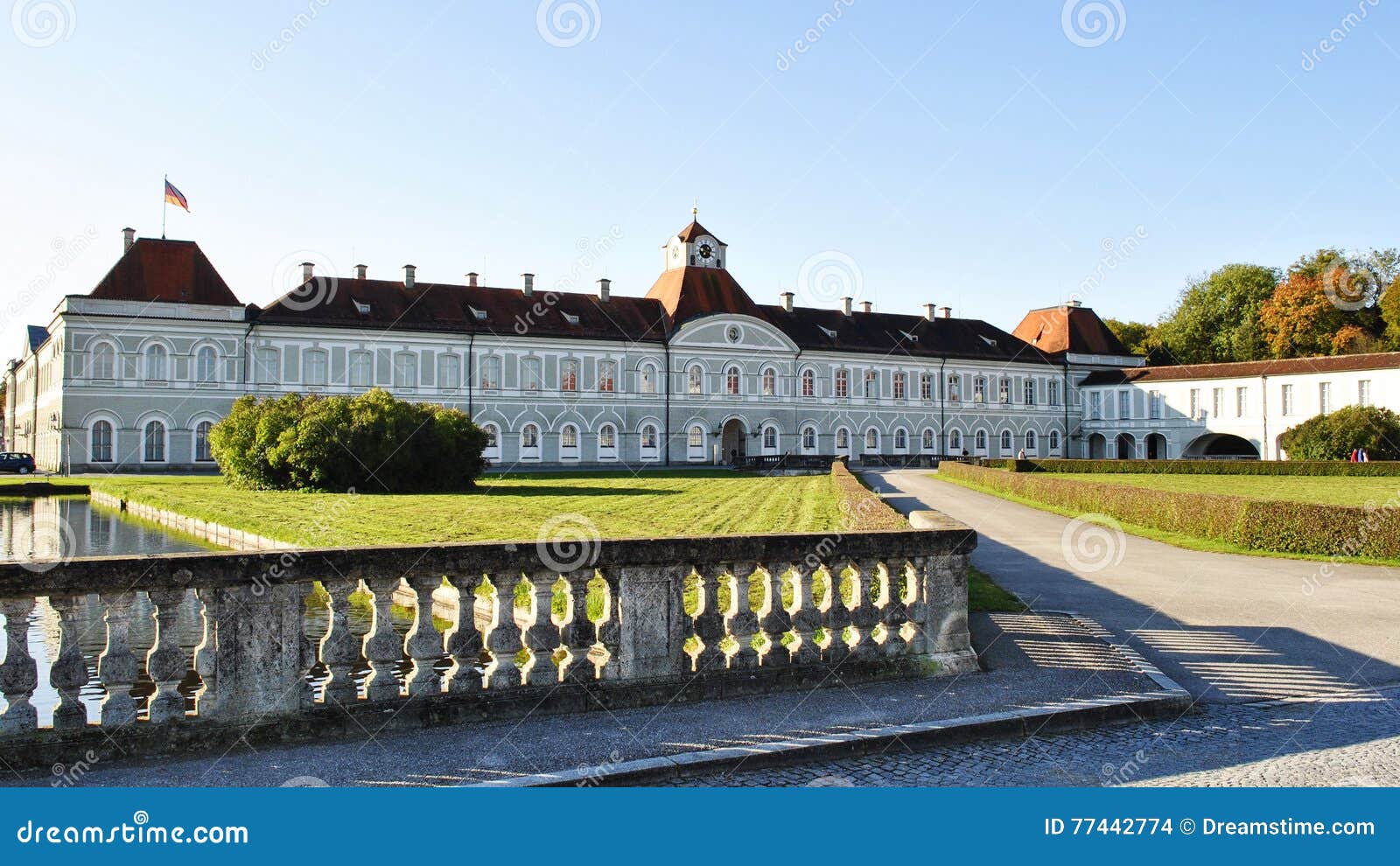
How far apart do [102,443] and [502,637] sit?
47.5m

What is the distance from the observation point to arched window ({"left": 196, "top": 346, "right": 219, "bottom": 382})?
47.7 meters

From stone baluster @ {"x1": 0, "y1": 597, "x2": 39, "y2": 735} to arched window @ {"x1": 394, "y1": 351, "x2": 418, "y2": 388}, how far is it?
48.8 m

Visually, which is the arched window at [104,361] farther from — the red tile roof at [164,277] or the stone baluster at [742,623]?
the stone baluster at [742,623]

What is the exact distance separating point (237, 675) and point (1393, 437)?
5618 cm

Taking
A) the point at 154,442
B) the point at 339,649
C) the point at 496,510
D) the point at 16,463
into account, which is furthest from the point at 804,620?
the point at 16,463

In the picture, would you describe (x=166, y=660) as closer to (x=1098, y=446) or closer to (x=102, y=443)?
(x=102, y=443)

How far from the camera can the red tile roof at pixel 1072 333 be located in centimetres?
7329

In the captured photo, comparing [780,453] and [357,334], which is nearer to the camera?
[357,334]

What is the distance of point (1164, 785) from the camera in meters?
4.98

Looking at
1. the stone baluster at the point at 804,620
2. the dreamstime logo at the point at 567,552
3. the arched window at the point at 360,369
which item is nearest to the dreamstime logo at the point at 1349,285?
the arched window at the point at 360,369

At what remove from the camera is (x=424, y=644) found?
223 inches

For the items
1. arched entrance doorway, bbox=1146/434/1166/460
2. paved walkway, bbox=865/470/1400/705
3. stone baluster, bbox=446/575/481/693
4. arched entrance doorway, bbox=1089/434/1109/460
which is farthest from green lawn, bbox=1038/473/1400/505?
arched entrance doorway, bbox=1089/434/1109/460

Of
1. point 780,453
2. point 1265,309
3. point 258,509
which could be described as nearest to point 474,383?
point 780,453

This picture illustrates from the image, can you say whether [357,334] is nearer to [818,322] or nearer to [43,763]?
[818,322]
